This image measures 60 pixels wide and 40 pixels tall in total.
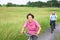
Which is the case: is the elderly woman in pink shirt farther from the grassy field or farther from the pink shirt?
the grassy field

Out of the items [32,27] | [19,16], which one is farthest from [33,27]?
[19,16]

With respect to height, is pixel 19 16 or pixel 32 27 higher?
pixel 32 27

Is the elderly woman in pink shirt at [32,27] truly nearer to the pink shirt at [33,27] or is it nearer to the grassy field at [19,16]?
the pink shirt at [33,27]

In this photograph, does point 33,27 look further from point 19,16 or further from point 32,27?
point 19,16

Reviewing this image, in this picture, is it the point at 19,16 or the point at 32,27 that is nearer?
the point at 32,27

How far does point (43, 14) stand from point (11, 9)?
4904 millimetres

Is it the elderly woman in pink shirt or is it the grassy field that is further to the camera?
the grassy field

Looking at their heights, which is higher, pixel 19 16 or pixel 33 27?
pixel 33 27

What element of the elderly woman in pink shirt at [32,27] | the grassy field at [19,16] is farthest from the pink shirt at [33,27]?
the grassy field at [19,16]

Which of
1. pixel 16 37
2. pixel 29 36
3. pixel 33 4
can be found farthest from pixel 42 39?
pixel 33 4

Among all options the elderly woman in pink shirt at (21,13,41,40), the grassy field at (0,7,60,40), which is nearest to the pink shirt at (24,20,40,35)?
Result: the elderly woman in pink shirt at (21,13,41,40)

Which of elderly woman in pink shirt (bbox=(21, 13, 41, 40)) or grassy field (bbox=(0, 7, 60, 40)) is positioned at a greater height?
elderly woman in pink shirt (bbox=(21, 13, 41, 40))

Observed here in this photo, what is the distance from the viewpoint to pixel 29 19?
8.38 meters

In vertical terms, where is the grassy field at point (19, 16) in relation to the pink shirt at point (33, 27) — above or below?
below
